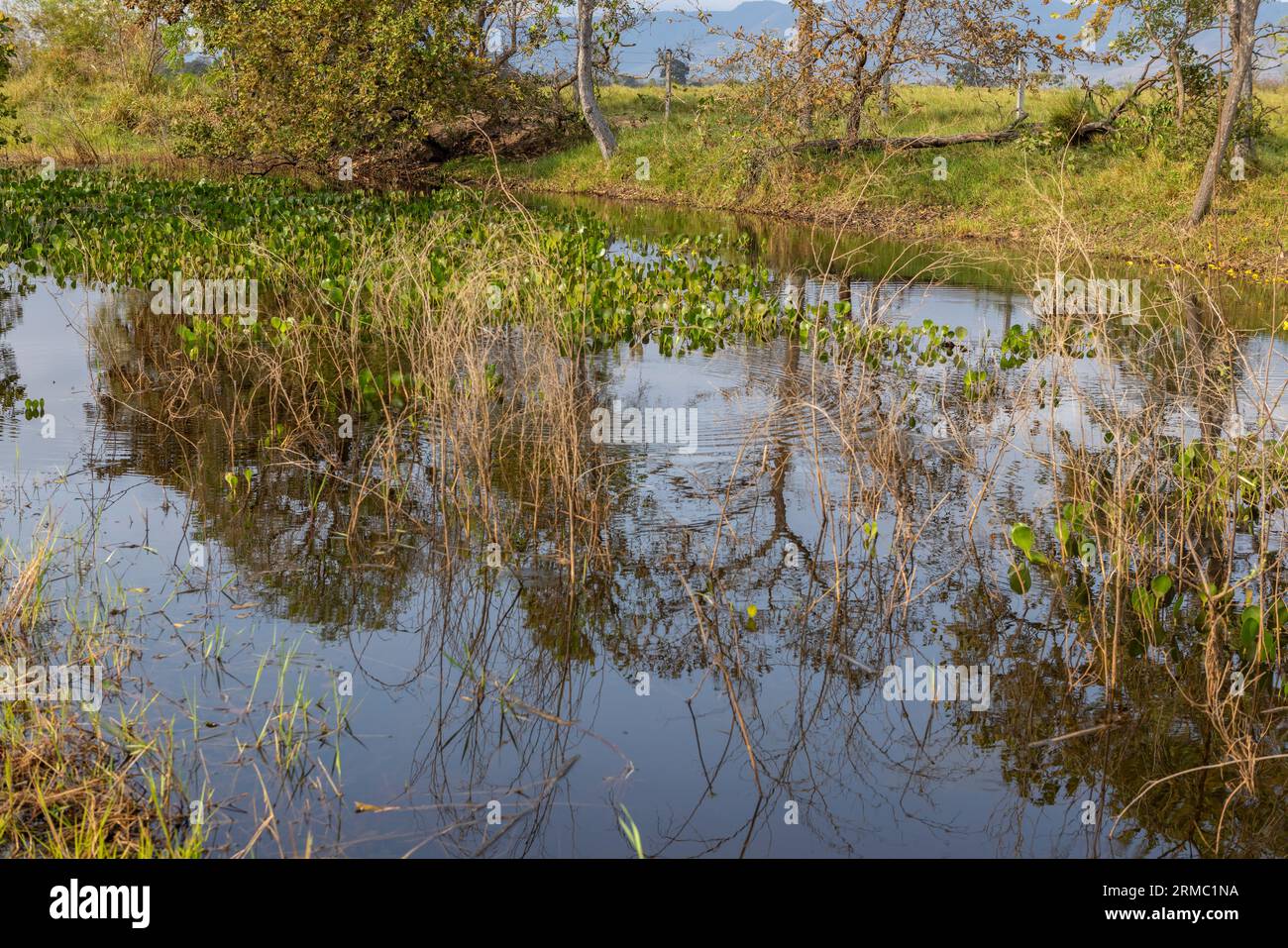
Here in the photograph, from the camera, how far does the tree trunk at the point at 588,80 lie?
2895 cm

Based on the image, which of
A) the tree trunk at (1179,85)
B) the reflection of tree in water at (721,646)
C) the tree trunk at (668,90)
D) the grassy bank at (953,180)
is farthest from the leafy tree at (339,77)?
the reflection of tree in water at (721,646)

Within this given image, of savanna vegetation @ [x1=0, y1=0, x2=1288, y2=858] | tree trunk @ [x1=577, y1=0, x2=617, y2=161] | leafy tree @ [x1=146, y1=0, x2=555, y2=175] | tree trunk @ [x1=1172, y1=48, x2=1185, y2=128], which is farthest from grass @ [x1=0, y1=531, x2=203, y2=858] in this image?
tree trunk @ [x1=577, y1=0, x2=617, y2=161]

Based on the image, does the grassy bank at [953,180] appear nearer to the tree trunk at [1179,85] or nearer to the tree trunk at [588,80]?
the tree trunk at [588,80]

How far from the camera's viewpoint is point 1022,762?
481 cm

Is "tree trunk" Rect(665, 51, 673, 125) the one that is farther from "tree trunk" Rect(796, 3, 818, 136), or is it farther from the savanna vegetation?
the savanna vegetation

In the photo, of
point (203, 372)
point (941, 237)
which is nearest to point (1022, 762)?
point (203, 372)

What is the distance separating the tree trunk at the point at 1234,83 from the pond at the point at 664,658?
11.7m

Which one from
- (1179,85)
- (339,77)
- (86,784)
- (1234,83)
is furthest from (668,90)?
(86,784)

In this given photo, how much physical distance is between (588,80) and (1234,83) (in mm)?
15315

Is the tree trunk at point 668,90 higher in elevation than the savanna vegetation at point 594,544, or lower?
higher

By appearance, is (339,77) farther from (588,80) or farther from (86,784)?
(86,784)

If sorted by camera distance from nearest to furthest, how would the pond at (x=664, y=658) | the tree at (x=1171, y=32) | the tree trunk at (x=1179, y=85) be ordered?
1. the pond at (x=664, y=658)
2. the tree trunk at (x=1179, y=85)
3. the tree at (x=1171, y=32)

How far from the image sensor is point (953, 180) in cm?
2403
